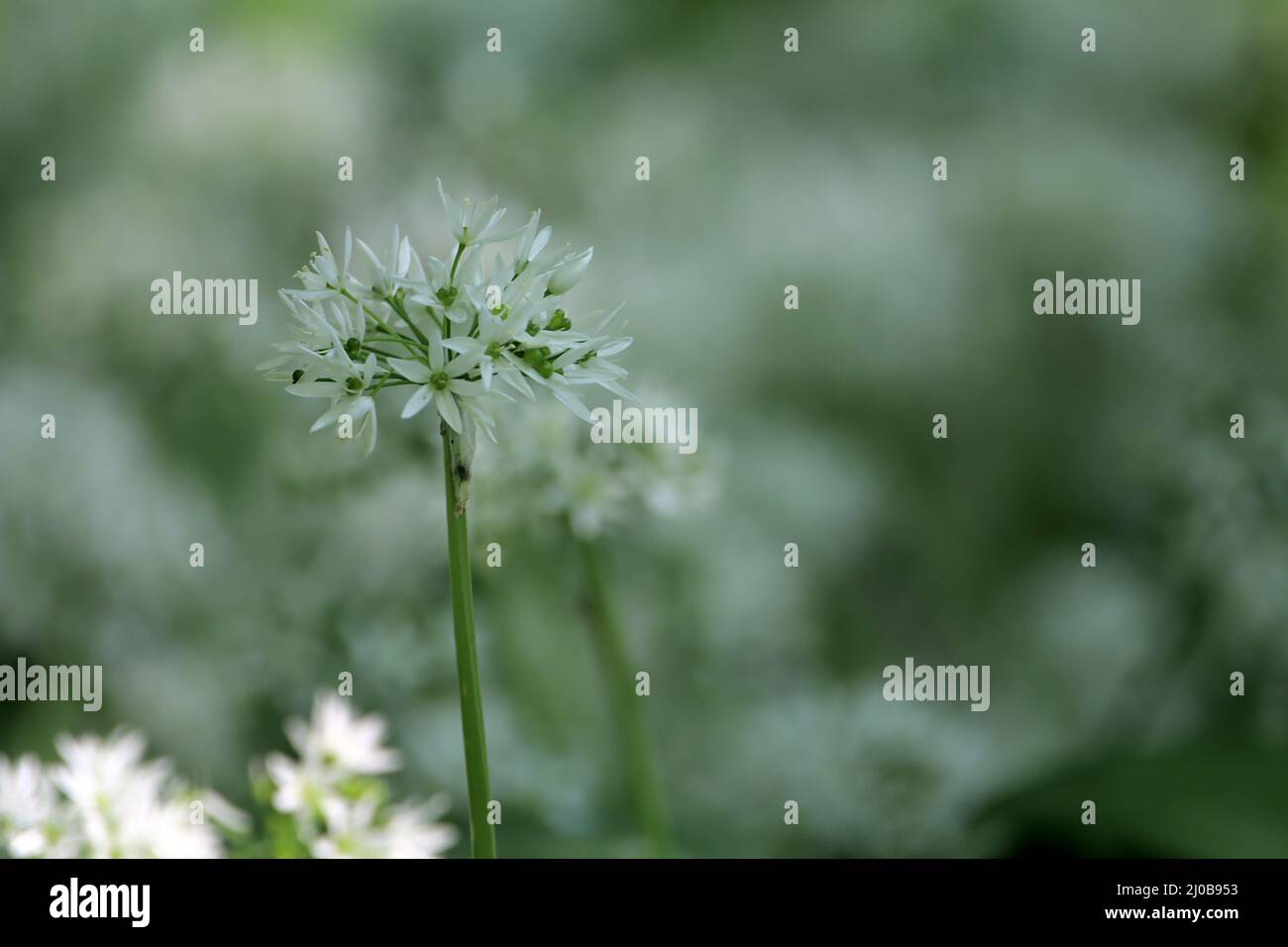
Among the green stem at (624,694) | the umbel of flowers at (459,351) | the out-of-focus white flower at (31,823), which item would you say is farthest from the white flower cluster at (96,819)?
the green stem at (624,694)

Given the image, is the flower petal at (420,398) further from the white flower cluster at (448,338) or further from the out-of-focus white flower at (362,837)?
the out-of-focus white flower at (362,837)

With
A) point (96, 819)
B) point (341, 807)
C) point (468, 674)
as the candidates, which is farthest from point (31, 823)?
point (468, 674)

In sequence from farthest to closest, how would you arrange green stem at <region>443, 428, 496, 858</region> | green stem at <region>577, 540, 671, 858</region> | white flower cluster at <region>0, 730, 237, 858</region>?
green stem at <region>577, 540, 671, 858</region> → white flower cluster at <region>0, 730, 237, 858</region> → green stem at <region>443, 428, 496, 858</region>

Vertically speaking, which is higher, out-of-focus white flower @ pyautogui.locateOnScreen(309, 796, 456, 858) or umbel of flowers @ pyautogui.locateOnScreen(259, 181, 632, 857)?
umbel of flowers @ pyautogui.locateOnScreen(259, 181, 632, 857)

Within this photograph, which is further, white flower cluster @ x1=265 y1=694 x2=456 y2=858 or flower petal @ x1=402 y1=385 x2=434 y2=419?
white flower cluster @ x1=265 y1=694 x2=456 y2=858

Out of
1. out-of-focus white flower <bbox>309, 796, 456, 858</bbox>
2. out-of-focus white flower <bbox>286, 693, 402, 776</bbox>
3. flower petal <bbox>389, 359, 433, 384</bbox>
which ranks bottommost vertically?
out-of-focus white flower <bbox>309, 796, 456, 858</bbox>

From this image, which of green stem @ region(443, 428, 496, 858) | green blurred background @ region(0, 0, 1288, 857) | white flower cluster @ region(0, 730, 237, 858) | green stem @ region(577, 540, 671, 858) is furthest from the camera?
green blurred background @ region(0, 0, 1288, 857)

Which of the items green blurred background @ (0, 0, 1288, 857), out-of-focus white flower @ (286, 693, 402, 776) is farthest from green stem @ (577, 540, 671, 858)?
out-of-focus white flower @ (286, 693, 402, 776)

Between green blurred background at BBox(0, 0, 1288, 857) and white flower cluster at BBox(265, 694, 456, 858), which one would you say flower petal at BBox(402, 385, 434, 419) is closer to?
white flower cluster at BBox(265, 694, 456, 858)
